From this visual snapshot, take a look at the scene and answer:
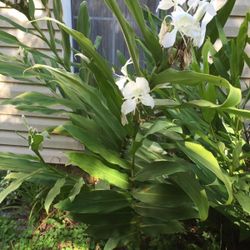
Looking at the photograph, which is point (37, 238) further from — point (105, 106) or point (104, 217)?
point (105, 106)

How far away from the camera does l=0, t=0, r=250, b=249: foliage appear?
64.1 inches

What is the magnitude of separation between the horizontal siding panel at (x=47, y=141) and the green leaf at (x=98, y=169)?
72.2 inches

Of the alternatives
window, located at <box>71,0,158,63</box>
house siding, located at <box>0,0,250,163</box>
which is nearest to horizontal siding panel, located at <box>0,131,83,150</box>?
house siding, located at <box>0,0,250,163</box>

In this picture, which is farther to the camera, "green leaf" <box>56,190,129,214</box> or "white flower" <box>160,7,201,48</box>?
"green leaf" <box>56,190,129,214</box>

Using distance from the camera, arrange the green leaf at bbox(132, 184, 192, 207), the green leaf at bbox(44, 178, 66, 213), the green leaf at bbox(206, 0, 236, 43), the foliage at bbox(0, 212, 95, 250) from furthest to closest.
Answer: the foliage at bbox(0, 212, 95, 250), the green leaf at bbox(206, 0, 236, 43), the green leaf at bbox(132, 184, 192, 207), the green leaf at bbox(44, 178, 66, 213)

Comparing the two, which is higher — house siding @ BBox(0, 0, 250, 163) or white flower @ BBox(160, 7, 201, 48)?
white flower @ BBox(160, 7, 201, 48)

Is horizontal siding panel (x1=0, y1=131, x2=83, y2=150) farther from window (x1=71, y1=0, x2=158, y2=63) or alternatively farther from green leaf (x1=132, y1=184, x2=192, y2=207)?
green leaf (x1=132, y1=184, x2=192, y2=207)

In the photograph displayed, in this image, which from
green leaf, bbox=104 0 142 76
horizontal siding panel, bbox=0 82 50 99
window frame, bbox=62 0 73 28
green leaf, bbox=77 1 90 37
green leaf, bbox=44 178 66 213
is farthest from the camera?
horizontal siding panel, bbox=0 82 50 99

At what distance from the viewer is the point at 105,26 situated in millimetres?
3566

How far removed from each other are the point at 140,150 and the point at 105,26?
1.73 metres

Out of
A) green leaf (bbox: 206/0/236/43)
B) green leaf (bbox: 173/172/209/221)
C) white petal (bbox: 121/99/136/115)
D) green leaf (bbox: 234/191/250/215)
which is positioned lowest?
green leaf (bbox: 234/191/250/215)

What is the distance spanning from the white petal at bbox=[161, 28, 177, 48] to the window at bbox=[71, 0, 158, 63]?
7.16ft

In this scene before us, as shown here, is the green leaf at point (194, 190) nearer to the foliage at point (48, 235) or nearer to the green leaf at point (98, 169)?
the green leaf at point (98, 169)

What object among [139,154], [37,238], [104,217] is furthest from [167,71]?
[37,238]
